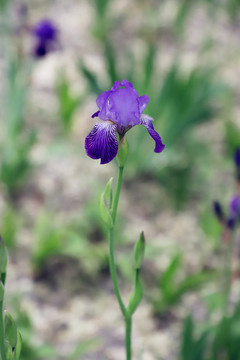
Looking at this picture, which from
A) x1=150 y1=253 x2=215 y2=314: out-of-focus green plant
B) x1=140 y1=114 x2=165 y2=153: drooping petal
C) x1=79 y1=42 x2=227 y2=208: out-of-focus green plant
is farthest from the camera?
x1=79 y1=42 x2=227 y2=208: out-of-focus green plant

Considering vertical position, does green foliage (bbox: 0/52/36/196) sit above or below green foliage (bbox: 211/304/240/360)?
above

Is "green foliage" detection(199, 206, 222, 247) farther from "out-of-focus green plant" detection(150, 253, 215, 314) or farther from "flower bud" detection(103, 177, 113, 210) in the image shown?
"flower bud" detection(103, 177, 113, 210)

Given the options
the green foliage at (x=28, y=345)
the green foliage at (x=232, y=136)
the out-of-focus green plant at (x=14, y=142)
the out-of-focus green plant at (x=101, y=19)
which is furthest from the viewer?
the out-of-focus green plant at (x=101, y=19)

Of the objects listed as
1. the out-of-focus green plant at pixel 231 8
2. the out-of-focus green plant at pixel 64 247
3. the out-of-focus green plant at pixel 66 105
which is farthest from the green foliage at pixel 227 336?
the out-of-focus green plant at pixel 231 8

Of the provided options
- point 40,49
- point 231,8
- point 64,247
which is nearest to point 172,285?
point 64,247

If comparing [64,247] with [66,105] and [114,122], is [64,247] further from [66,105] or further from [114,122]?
[114,122]

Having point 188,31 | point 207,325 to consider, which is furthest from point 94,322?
point 188,31

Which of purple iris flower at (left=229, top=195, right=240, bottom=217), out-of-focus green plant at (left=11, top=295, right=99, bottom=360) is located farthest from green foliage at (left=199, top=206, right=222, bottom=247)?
out-of-focus green plant at (left=11, top=295, right=99, bottom=360)

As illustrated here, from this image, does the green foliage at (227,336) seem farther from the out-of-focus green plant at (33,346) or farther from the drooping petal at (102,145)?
the drooping petal at (102,145)
